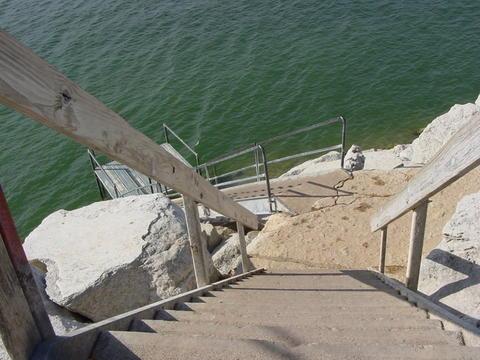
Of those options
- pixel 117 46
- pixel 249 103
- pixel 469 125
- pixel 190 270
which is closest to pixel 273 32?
pixel 249 103

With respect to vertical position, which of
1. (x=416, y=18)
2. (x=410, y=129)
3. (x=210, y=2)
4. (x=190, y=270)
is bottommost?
(x=410, y=129)

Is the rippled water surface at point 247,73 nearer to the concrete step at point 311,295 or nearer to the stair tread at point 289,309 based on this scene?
the concrete step at point 311,295

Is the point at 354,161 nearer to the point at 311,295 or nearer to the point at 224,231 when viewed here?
the point at 224,231

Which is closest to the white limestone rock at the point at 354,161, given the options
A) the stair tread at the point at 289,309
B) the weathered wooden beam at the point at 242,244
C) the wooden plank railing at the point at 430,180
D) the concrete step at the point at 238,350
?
the weathered wooden beam at the point at 242,244

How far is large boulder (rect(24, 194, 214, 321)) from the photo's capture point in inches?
241

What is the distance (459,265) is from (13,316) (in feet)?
12.6

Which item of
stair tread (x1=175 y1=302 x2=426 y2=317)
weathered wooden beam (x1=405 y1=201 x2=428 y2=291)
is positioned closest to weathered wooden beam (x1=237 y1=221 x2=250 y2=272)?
stair tread (x1=175 y1=302 x2=426 y2=317)

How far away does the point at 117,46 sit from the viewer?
2459 cm

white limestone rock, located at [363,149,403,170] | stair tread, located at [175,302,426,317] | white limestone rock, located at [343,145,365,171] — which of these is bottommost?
white limestone rock, located at [363,149,403,170]

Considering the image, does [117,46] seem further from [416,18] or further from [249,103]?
[416,18]

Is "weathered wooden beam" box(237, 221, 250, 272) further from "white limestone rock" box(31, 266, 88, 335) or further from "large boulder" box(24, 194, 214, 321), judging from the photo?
"white limestone rock" box(31, 266, 88, 335)

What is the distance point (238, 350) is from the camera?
239cm

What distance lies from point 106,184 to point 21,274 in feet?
42.7

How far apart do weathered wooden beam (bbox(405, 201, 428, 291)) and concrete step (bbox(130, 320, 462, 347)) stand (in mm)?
897
